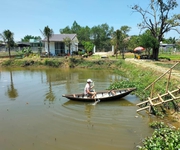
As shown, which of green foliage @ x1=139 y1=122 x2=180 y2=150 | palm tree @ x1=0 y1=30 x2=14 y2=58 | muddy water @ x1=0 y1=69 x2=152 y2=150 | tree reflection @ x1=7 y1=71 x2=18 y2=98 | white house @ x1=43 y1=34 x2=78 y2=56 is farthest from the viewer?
white house @ x1=43 y1=34 x2=78 y2=56

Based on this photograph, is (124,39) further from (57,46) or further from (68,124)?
(68,124)

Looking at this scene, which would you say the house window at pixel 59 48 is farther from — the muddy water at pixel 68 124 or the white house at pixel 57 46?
the muddy water at pixel 68 124

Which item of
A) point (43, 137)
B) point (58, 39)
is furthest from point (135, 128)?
point (58, 39)

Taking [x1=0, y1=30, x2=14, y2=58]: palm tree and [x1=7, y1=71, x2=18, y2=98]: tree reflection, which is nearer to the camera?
[x1=7, y1=71, x2=18, y2=98]: tree reflection

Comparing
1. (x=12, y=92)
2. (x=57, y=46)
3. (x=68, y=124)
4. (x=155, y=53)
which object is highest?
(x=57, y=46)

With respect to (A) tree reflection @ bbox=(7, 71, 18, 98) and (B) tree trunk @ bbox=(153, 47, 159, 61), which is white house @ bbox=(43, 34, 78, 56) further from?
(A) tree reflection @ bbox=(7, 71, 18, 98)

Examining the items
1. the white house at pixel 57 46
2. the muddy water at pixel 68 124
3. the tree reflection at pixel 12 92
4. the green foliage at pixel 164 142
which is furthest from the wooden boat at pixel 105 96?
the white house at pixel 57 46

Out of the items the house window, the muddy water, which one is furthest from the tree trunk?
the muddy water

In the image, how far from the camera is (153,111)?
985 cm

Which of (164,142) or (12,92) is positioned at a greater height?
(164,142)

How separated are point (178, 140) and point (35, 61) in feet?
99.5

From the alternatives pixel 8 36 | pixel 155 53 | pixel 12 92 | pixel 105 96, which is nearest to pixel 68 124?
pixel 105 96

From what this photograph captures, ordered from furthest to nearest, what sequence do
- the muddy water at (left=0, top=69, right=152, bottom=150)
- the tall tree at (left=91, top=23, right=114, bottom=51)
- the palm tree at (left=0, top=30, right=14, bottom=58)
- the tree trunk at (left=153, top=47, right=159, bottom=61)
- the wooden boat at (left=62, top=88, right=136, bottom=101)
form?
1. the tall tree at (left=91, top=23, right=114, bottom=51)
2. the palm tree at (left=0, top=30, right=14, bottom=58)
3. the tree trunk at (left=153, top=47, right=159, bottom=61)
4. the wooden boat at (left=62, top=88, right=136, bottom=101)
5. the muddy water at (left=0, top=69, right=152, bottom=150)

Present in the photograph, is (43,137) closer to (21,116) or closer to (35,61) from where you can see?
(21,116)
